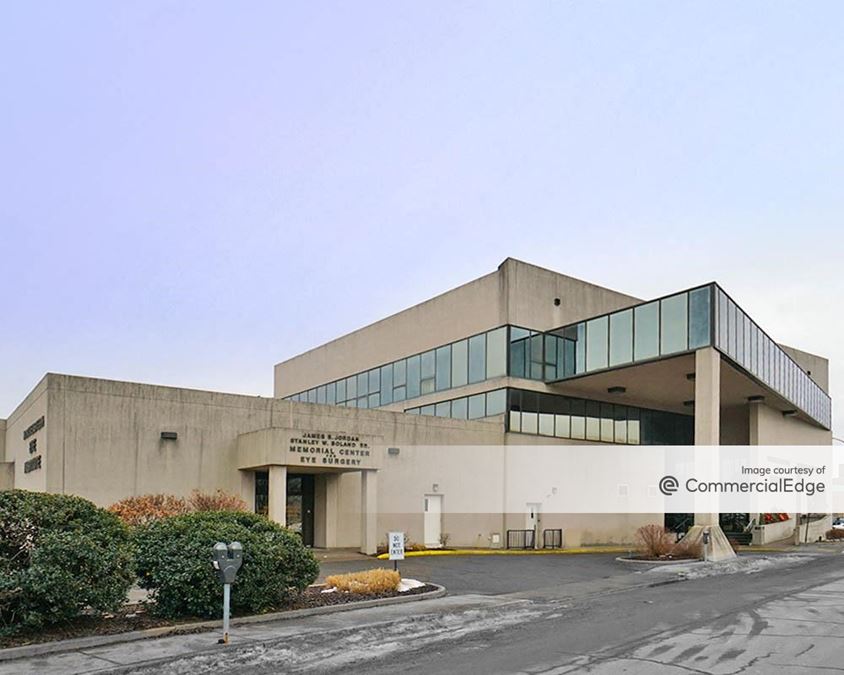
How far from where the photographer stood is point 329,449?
90.3 ft

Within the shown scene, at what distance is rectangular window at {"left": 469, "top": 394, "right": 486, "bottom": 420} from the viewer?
36.0m

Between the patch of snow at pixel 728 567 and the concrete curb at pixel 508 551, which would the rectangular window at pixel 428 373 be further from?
the patch of snow at pixel 728 567

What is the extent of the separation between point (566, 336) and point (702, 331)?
284 inches

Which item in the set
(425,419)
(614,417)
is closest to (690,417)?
(614,417)

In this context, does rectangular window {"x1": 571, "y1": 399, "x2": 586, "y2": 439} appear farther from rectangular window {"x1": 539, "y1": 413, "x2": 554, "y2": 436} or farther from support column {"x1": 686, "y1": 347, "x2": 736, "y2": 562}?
support column {"x1": 686, "y1": 347, "x2": 736, "y2": 562}

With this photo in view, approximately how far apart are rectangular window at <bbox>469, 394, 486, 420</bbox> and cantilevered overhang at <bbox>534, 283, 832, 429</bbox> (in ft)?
9.72

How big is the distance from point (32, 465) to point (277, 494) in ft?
25.4

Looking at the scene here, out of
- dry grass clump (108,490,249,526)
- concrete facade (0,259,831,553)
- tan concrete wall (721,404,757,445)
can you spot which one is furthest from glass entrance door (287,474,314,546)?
tan concrete wall (721,404,757,445)

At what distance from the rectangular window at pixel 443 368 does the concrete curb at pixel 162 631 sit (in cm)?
2272

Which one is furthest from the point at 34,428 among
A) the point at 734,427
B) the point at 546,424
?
the point at 734,427

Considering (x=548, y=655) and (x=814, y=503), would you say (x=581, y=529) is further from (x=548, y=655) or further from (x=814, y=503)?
(x=548, y=655)

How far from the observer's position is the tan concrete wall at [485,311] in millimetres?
35562

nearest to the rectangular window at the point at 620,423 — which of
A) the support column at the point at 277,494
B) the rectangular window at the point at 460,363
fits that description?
the rectangular window at the point at 460,363

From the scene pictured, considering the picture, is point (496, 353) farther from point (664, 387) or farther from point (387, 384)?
point (387, 384)
